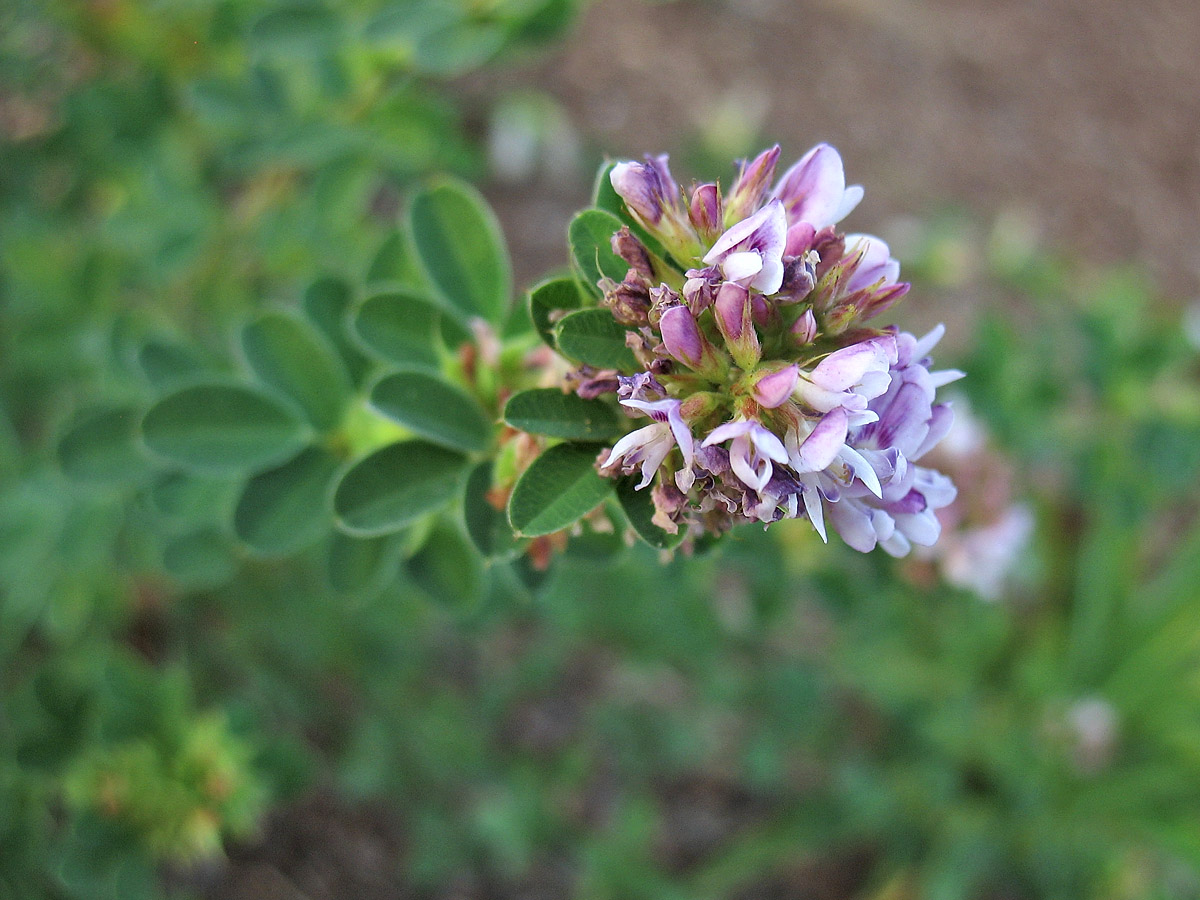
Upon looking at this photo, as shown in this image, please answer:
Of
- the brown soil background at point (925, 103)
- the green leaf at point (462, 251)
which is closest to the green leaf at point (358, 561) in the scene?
the green leaf at point (462, 251)

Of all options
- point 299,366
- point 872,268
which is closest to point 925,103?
point 299,366

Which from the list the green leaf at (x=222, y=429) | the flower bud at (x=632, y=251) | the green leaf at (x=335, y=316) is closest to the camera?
the flower bud at (x=632, y=251)

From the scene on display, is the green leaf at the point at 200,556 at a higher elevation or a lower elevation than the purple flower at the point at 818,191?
lower

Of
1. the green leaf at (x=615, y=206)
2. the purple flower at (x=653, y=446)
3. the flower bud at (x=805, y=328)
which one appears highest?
the green leaf at (x=615, y=206)

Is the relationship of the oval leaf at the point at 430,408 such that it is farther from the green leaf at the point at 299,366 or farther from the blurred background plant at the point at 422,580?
the green leaf at the point at 299,366

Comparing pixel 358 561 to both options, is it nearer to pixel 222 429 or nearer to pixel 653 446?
pixel 222 429

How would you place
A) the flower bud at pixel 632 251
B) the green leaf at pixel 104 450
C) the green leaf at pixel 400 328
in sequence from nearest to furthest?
the flower bud at pixel 632 251, the green leaf at pixel 400 328, the green leaf at pixel 104 450

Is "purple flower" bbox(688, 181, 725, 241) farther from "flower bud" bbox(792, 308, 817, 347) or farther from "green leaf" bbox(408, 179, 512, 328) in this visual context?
"green leaf" bbox(408, 179, 512, 328)

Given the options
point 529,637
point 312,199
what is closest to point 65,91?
point 312,199

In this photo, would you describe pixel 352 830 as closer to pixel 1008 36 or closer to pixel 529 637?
pixel 529 637

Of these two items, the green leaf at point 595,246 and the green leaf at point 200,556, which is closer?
the green leaf at point 595,246
